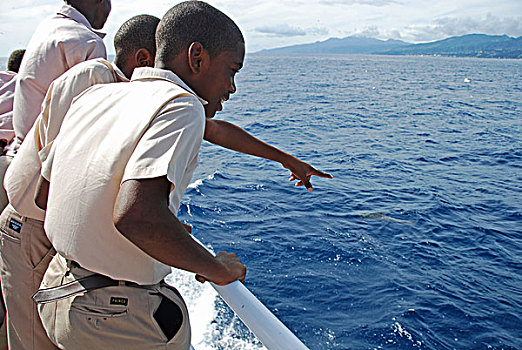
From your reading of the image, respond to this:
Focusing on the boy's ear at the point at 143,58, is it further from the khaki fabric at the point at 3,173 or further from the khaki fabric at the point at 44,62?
the khaki fabric at the point at 3,173

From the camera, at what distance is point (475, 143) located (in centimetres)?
1531

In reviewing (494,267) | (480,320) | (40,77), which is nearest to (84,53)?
(40,77)

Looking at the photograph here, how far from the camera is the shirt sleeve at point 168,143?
1052mm

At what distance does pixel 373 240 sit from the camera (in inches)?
293

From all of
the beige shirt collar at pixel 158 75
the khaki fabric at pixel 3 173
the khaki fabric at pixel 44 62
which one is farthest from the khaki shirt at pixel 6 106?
the beige shirt collar at pixel 158 75

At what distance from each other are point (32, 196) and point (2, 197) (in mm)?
947

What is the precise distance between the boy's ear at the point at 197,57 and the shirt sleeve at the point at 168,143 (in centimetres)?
31

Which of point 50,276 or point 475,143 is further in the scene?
point 475,143

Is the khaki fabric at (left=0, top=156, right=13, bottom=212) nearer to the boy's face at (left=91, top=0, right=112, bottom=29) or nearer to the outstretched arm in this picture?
the boy's face at (left=91, top=0, right=112, bottom=29)

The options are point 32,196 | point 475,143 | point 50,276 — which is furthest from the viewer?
point 475,143

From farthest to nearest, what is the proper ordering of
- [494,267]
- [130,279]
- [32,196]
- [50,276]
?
1. [494,267]
2. [32,196]
3. [50,276]
4. [130,279]

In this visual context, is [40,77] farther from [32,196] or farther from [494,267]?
[494,267]

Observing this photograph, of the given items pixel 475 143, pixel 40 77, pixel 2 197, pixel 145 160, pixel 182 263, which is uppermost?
pixel 40 77

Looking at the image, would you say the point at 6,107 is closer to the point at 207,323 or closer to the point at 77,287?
the point at 77,287
